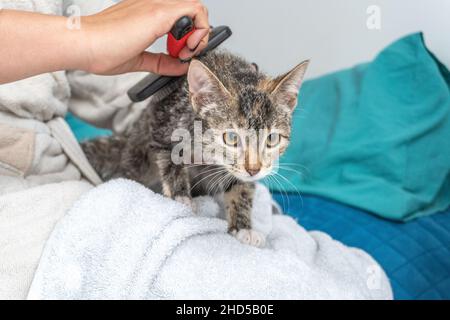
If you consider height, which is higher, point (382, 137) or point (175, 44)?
point (175, 44)

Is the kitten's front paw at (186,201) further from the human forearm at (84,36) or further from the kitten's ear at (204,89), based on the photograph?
the human forearm at (84,36)

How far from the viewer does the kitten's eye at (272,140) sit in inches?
43.8

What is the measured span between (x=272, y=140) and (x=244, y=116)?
9 centimetres

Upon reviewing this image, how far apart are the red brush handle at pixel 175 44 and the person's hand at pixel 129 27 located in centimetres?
2

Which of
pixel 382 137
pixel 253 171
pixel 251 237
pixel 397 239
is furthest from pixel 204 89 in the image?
pixel 382 137

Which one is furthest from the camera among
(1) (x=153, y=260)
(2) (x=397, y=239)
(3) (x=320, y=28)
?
(3) (x=320, y=28)

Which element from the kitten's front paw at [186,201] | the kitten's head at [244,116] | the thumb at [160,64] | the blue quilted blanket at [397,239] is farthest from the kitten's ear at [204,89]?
the blue quilted blanket at [397,239]

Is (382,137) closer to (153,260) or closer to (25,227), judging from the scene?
(153,260)

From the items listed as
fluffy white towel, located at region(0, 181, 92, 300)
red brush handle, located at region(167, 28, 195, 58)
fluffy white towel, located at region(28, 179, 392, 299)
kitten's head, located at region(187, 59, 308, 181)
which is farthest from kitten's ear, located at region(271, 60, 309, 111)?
fluffy white towel, located at region(0, 181, 92, 300)

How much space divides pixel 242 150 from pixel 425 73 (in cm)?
112

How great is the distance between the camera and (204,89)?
109 centimetres

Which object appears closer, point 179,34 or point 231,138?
point 179,34

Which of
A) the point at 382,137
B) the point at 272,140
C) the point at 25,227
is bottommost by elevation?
the point at 382,137

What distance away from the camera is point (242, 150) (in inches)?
42.4
